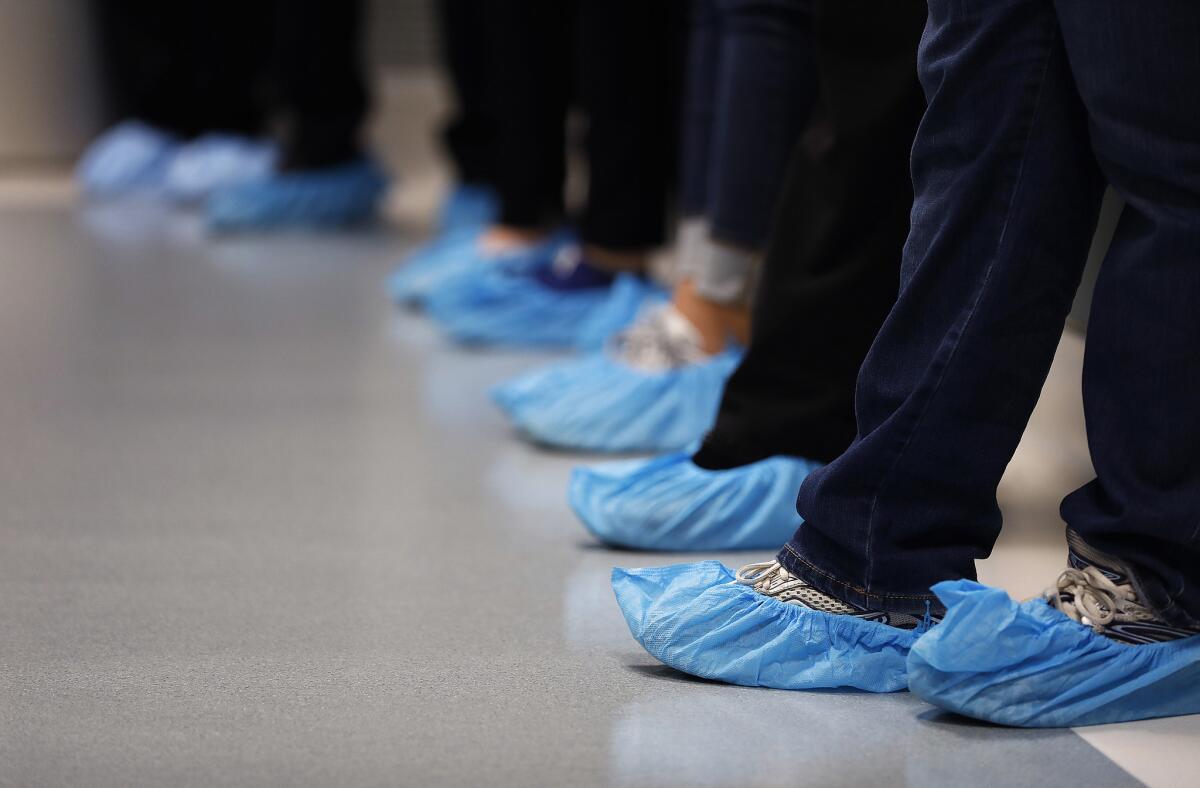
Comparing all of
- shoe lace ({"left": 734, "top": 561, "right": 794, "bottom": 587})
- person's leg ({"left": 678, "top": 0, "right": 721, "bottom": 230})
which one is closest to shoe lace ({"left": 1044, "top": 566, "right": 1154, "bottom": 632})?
shoe lace ({"left": 734, "top": 561, "right": 794, "bottom": 587})

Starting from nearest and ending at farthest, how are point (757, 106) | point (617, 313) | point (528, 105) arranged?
point (757, 106), point (617, 313), point (528, 105)

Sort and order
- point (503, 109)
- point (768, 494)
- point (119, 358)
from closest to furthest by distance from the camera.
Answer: point (768, 494)
point (119, 358)
point (503, 109)

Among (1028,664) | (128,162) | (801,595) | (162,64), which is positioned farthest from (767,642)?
(162,64)

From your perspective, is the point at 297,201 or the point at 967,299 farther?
the point at 297,201

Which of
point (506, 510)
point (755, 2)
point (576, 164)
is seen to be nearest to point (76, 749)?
point (506, 510)

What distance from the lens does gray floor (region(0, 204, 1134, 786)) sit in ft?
2.25

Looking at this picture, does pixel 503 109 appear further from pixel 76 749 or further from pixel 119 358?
pixel 76 749

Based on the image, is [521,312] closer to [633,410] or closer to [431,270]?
[431,270]

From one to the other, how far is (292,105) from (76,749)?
2.13 metres

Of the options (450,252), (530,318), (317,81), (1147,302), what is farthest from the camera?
(317,81)

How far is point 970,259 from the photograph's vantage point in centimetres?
71

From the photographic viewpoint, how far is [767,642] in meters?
0.77

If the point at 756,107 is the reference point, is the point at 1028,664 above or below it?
below

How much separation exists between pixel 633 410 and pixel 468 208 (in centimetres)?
120
